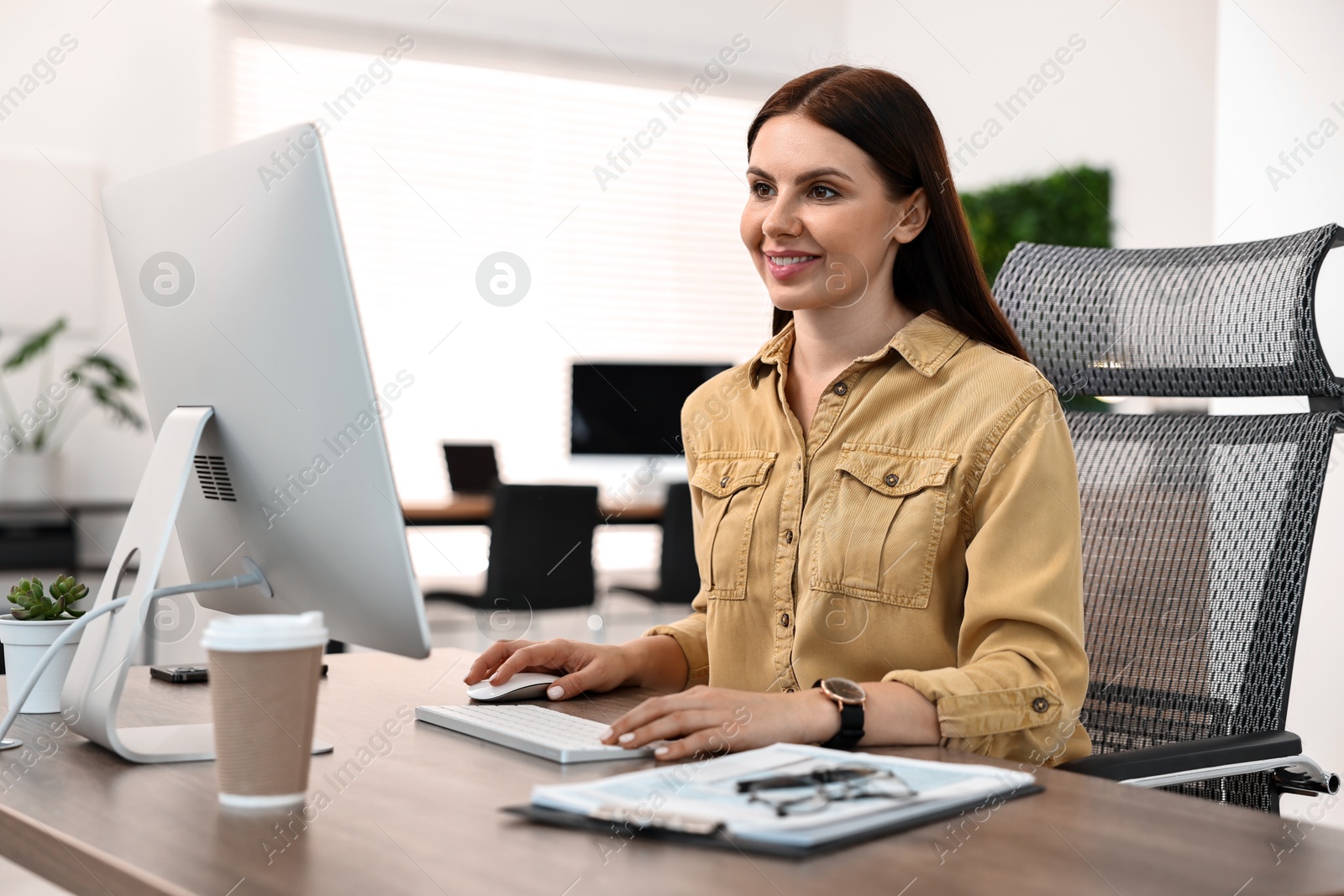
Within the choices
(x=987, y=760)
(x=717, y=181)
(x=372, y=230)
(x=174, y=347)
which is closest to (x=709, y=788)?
(x=987, y=760)

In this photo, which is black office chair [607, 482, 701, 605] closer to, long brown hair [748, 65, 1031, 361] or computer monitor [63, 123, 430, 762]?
long brown hair [748, 65, 1031, 361]

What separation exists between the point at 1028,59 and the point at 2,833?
498 centimetres

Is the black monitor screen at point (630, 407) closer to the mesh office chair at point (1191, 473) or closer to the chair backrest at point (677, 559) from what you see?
the chair backrest at point (677, 559)

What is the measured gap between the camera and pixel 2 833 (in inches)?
34.1

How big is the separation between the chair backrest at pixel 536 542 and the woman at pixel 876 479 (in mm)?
2448

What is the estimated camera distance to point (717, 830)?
2.46 ft

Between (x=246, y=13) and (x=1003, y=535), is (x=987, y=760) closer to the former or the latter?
(x=1003, y=535)

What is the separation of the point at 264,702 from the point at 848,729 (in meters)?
0.46

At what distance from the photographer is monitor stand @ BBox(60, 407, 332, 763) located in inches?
39.0

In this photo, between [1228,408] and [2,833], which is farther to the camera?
[1228,408]

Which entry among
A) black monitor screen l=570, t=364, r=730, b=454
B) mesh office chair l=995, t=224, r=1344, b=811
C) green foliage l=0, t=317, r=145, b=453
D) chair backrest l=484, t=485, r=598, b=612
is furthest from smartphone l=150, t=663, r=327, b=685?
black monitor screen l=570, t=364, r=730, b=454

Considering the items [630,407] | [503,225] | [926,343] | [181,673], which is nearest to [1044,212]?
[630,407]

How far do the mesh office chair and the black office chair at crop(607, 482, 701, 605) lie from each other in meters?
2.72

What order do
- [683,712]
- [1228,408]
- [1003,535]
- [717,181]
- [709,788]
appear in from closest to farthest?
→ [709,788]
[683,712]
[1003,535]
[1228,408]
[717,181]
